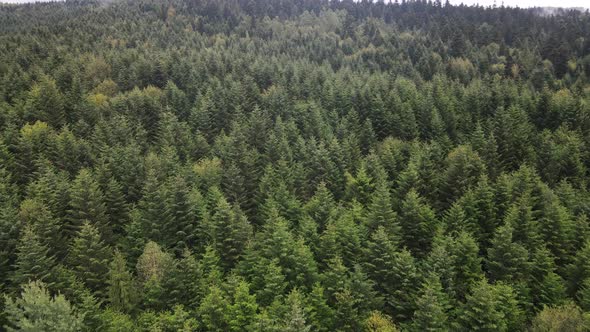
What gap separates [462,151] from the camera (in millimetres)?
52281

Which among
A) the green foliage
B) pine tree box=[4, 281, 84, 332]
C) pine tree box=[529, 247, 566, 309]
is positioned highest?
pine tree box=[4, 281, 84, 332]

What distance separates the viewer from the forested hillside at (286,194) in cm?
3319

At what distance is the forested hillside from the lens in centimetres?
3319

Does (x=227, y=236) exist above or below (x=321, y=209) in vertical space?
below

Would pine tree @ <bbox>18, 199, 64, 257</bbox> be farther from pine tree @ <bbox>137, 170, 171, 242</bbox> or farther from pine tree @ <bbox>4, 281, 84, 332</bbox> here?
pine tree @ <bbox>4, 281, 84, 332</bbox>

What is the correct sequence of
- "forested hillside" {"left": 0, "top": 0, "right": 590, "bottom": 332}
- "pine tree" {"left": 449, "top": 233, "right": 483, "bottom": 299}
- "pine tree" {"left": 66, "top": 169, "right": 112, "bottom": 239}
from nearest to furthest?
"forested hillside" {"left": 0, "top": 0, "right": 590, "bottom": 332}, "pine tree" {"left": 449, "top": 233, "right": 483, "bottom": 299}, "pine tree" {"left": 66, "top": 169, "right": 112, "bottom": 239}

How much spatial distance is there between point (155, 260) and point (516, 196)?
132 ft

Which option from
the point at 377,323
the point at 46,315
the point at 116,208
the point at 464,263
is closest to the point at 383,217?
the point at 464,263

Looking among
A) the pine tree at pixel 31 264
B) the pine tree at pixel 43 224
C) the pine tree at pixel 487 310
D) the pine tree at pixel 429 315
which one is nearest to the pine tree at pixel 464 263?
the pine tree at pixel 487 310

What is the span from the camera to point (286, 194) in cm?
4962

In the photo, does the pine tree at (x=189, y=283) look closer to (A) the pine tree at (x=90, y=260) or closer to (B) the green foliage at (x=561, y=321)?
(A) the pine tree at (x=90, y=260)

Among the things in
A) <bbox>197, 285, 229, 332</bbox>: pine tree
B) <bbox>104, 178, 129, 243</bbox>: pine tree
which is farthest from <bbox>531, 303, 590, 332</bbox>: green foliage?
<bbox>104, 178, 129, 243</bbox>: pine tree

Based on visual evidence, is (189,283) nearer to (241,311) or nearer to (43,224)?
(241,311)

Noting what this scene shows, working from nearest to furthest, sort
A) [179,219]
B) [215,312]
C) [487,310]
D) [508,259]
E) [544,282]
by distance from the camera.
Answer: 1. [487,310]
2. [215,312]
3. [544,282]
4. [508,259]
5. [179,219]
